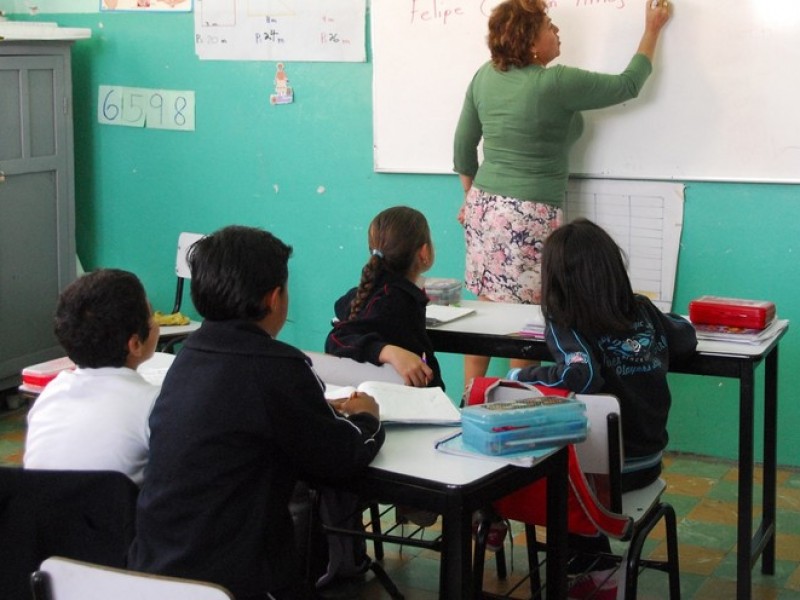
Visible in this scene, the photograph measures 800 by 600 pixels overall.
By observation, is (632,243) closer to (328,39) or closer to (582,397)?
(328,39)

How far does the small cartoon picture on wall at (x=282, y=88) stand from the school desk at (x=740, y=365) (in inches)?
63.9

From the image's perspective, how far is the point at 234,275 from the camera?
2160 millimetres

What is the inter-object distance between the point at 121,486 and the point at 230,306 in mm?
370

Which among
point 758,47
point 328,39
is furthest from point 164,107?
point 758,47

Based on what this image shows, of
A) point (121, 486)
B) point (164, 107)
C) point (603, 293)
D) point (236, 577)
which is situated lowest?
point (236, 577)

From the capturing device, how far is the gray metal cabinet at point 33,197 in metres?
5.02

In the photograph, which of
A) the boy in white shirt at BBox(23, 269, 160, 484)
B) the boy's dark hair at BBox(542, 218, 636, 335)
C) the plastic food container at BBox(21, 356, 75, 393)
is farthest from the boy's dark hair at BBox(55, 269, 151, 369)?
the boy's dark hair at BBox(542, 218, 636, 335)

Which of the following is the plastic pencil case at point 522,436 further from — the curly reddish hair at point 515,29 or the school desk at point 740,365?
the curly reddish hair at point 515,29

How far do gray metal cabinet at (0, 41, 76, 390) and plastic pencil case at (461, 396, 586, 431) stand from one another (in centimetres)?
327

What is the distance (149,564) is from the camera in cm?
211

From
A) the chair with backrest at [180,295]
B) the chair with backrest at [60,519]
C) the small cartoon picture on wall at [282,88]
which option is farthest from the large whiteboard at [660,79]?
the chair with backrest at [60,519]

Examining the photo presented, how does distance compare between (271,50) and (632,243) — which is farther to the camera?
(271,50)

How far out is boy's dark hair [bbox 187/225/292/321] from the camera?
2158 mm

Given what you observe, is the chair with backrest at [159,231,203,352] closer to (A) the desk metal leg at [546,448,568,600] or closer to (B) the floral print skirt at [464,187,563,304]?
(B) the floral print skirt at [464,187,563,304]
